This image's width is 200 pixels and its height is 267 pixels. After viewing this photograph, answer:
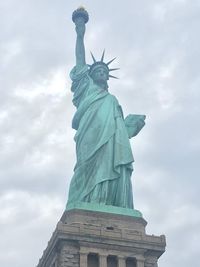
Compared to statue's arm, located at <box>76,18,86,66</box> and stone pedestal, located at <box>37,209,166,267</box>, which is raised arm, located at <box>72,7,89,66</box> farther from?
stone pedestal, located at <box>37,209,166,267</box>

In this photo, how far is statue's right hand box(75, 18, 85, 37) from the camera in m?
52.5

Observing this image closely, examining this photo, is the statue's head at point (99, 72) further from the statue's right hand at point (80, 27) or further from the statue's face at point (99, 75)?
the statue's right hand at point (80, 27)

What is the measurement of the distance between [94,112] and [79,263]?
1146 cm

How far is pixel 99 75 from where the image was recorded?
4834 centimetres

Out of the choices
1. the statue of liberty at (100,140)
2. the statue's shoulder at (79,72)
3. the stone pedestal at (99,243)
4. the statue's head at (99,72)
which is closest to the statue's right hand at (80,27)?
the statue's shoulder at (79,72)

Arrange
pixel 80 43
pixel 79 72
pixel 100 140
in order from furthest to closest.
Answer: pixel 80 43
pixel 79 72
pixel 100 140

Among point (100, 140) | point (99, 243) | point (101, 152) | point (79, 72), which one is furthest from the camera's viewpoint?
point (79, 72)

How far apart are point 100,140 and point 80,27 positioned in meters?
11.7

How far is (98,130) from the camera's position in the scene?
148 ft

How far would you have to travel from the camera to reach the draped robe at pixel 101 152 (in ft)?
141

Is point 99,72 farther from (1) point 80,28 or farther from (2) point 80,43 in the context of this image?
(1) point 80,28

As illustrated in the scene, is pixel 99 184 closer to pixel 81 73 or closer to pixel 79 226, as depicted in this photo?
pixel 79 226

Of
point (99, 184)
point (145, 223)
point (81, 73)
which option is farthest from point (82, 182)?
point (81, 73)

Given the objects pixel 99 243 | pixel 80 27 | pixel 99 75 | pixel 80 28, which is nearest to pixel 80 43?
pixel 80 28
